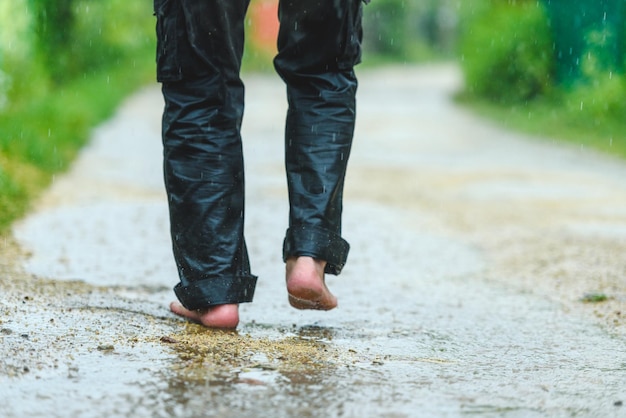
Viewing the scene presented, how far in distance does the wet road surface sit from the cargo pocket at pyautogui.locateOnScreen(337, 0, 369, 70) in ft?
2.41

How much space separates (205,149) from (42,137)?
5.31 m

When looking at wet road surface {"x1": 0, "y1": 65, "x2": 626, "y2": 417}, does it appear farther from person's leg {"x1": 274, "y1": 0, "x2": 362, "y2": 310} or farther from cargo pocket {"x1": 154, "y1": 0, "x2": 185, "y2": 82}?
cargo pocket {"x1": 154, "y1": 0, "x2": 185, "y2": 82}

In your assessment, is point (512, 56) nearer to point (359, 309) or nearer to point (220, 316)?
point (359, 309)

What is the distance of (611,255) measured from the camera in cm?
438

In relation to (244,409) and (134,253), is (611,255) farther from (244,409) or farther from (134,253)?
(244,409)

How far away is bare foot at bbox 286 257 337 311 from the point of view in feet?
8.78

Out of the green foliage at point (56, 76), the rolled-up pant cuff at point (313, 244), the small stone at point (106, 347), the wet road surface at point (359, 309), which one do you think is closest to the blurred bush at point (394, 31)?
the green foliage at point (56, 76)

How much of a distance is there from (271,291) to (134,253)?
0.89 meters

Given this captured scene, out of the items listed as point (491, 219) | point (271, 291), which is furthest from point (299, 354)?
point (491, 219)

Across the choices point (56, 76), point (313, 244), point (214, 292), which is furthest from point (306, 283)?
point (56, 76)

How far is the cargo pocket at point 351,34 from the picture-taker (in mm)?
2758

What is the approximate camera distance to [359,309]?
11.0ft

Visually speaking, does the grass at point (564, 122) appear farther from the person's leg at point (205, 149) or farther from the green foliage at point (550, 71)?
the person's leg at point (205, 149)

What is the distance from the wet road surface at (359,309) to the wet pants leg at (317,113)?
0.28 meters
